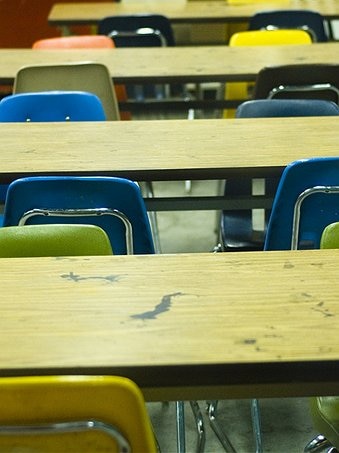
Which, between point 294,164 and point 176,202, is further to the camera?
point 176,202

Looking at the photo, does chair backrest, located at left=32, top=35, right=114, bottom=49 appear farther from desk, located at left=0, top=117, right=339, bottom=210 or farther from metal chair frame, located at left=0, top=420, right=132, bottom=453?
metal chair frame, located at left=0, top=420, right=132, bottom=453

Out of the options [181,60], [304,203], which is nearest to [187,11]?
[181,60]

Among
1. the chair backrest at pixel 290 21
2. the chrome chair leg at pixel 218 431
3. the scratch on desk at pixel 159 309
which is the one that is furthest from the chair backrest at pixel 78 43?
the scratch on desk at pixel 159 309

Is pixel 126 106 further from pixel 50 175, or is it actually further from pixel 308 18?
pixel 50 175

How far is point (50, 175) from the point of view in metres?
2.37

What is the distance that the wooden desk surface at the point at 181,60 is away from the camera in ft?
11.5

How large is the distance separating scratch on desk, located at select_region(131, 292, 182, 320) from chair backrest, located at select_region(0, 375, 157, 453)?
0.92 feet

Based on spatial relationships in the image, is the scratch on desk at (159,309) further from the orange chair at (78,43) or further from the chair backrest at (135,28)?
the chair backrest at (135,28)

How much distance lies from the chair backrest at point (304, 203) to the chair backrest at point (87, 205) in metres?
0.38

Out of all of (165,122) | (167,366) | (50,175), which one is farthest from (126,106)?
(167,366)

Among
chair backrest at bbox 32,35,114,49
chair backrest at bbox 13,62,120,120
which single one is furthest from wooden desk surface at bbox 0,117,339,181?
chair backrest at bbox 32,35,114,49

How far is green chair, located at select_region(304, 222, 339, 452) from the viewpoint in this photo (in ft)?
5.85

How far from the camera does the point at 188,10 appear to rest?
5168 mm

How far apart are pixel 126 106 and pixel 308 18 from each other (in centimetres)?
139
